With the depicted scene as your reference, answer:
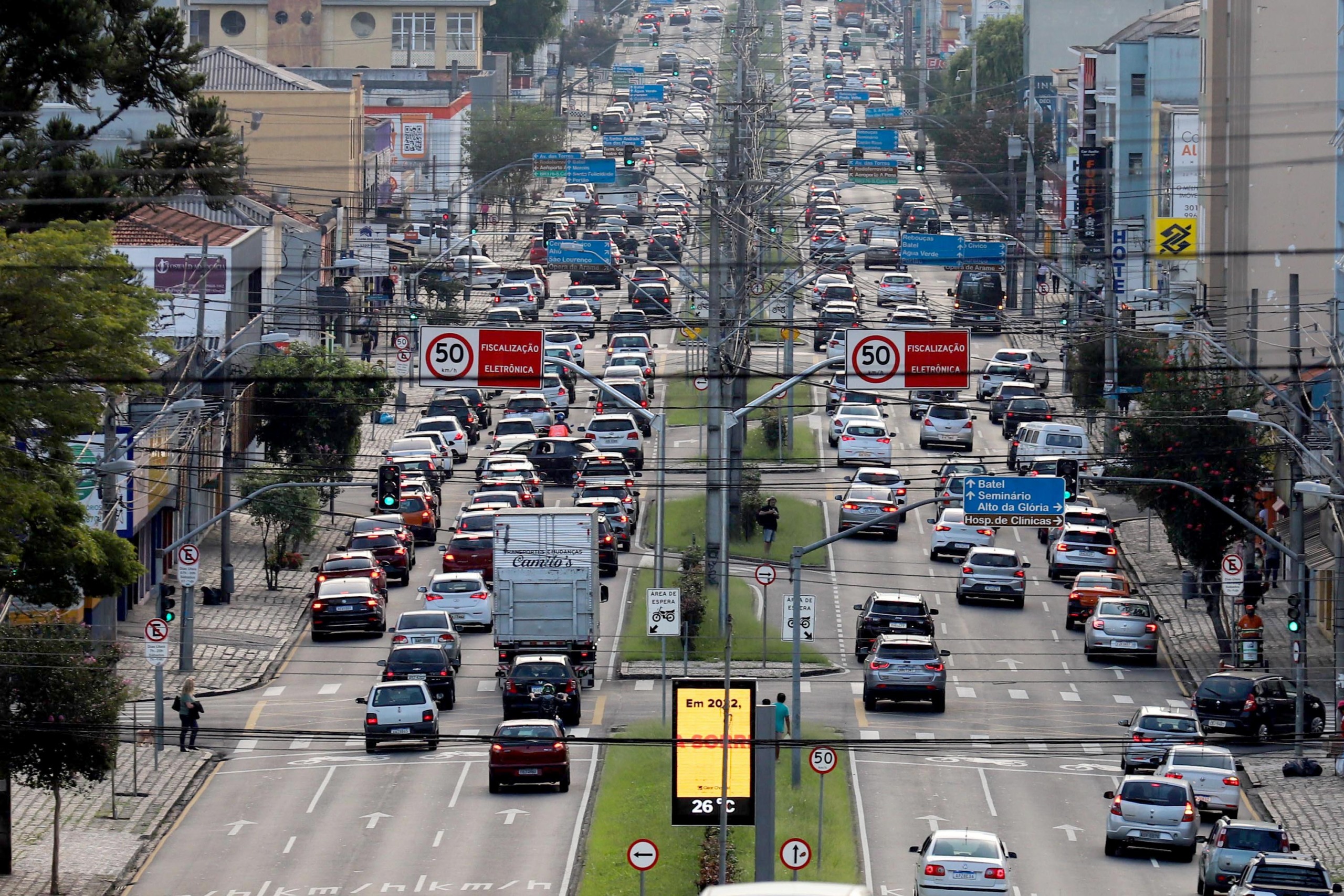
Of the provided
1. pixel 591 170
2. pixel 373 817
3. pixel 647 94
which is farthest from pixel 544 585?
pixel 647 94

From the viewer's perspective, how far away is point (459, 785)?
4331 centimetres

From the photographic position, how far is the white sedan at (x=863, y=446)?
2670 inches

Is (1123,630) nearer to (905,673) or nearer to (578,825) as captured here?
(905,673)

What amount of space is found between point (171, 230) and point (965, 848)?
1756 inches

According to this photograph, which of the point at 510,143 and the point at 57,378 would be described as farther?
the point at 510,143

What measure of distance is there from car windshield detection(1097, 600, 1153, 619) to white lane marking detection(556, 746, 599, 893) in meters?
13.2

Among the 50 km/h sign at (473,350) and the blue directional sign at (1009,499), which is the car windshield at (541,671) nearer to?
the blue directional sign at (1009,499)

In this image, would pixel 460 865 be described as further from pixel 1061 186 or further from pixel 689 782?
pixel 1061 186

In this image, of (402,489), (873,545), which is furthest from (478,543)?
(873,545)

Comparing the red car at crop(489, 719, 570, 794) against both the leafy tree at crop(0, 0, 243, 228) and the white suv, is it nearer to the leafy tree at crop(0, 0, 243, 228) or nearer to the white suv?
the leafy tree at crop(0, 0, 243, 228)

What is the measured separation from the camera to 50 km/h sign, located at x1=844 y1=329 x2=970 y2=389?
103 feet

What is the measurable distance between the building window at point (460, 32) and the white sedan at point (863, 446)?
82.3m

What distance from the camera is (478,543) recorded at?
5747cm

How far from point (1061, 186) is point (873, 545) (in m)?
51.6
